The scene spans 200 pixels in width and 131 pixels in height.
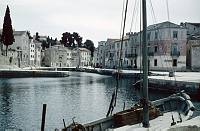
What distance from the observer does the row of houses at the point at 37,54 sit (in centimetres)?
11831

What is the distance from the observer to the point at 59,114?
98.8ft

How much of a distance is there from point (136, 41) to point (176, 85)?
192 ft

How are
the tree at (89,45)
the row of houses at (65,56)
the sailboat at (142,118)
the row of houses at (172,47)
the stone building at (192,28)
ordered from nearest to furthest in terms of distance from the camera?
the sailboat at (142,118) < the row of houses at (172,47) < the stone building at (192,28) < the row of houses at (65,56) < the tree at (89,45)

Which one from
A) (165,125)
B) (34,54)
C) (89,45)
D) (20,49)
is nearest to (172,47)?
(20,49)

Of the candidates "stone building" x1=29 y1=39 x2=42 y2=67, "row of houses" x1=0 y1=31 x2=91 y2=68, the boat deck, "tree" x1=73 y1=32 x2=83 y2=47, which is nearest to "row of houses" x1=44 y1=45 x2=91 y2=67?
"row of houses" x1=0 y1=31 x2=91 y2=68

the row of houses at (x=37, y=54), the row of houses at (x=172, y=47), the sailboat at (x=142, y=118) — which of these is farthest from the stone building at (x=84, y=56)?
the sailboat at (x=142, y=118)

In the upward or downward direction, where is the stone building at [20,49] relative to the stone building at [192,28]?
downward

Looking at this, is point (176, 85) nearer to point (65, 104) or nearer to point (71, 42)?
point (65, 104)

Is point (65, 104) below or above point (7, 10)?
below

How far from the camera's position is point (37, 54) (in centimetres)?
15012

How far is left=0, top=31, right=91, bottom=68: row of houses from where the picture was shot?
118312mm

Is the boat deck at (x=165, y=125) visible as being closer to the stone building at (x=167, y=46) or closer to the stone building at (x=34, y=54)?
the stone building at (x=167, y=46)

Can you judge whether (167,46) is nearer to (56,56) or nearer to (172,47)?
(172,47)

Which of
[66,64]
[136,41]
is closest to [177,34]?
[136,41]
